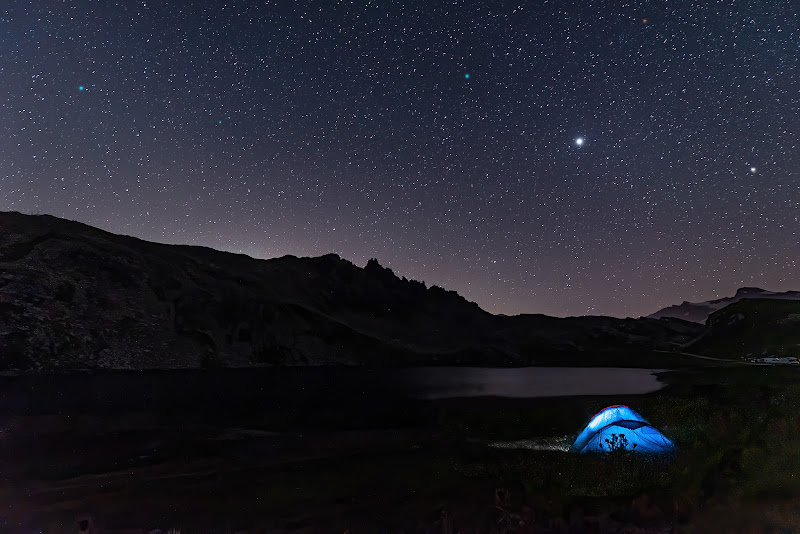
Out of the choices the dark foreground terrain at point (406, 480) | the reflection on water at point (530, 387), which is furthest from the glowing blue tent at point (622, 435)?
the reflection on water at point (530, 387)

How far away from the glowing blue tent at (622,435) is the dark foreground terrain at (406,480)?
3.47 feet

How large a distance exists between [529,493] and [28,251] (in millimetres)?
209939

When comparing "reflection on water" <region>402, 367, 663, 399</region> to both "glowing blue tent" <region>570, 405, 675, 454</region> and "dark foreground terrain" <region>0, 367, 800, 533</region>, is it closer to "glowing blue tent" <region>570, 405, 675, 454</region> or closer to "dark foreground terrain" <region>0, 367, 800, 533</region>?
"dark foreground terrain" <region>0, 367, 800, 533</region>

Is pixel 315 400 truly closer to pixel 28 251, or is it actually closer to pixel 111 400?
pixel 111 400

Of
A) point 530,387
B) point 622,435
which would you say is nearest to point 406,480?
point 622,435

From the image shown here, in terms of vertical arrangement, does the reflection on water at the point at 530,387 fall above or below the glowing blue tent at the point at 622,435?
below

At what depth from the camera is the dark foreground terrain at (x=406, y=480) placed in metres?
13.7

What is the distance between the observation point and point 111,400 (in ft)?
206

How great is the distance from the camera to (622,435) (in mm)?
21375

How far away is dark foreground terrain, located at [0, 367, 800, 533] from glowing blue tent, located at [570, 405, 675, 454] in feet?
3.47

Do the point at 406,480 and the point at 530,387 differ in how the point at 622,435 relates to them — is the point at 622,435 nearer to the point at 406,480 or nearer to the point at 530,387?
the point at 406,480

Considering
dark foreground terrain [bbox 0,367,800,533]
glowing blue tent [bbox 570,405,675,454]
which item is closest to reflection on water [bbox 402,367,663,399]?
dark foreground terrain [bbox 0,367,800,533]

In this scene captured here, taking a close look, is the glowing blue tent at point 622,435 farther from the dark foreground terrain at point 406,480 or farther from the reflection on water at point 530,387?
the reflection on water at point 530,387

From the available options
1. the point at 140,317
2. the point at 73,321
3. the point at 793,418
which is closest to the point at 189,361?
the point at 140,317
